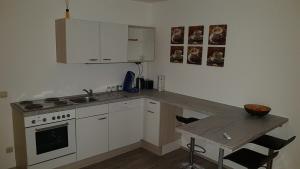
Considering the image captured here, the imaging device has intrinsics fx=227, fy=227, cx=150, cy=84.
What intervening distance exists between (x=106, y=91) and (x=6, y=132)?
1.60m

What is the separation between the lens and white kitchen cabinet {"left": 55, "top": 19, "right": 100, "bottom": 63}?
3146mm

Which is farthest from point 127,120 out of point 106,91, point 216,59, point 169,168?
point 216,59

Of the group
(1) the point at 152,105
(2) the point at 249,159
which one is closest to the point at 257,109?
(2) the point at 249,159

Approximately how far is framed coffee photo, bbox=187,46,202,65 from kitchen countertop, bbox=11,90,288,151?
600 mm

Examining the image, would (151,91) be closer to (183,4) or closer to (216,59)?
(216,59)

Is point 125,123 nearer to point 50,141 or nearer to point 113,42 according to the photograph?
point 50,141

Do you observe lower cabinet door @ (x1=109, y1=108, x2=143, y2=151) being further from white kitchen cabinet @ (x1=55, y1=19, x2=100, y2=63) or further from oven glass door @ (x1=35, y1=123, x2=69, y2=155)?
white kitchen cabinet @ (x1=55, y1=19, x2=100, y2=63)

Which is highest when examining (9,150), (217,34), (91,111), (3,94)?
(217,34)

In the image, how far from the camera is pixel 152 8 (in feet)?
14.4

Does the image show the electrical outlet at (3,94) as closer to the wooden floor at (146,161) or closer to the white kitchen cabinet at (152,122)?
the wooden floor at (146,161)

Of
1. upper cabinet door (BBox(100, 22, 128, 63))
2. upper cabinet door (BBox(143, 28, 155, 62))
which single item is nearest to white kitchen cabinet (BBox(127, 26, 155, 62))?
upper cabinet door (BBox(143, 28, 155, 62))

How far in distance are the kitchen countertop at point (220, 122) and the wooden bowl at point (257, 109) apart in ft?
0.18

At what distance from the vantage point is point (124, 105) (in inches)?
143

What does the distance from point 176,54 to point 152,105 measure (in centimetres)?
100
